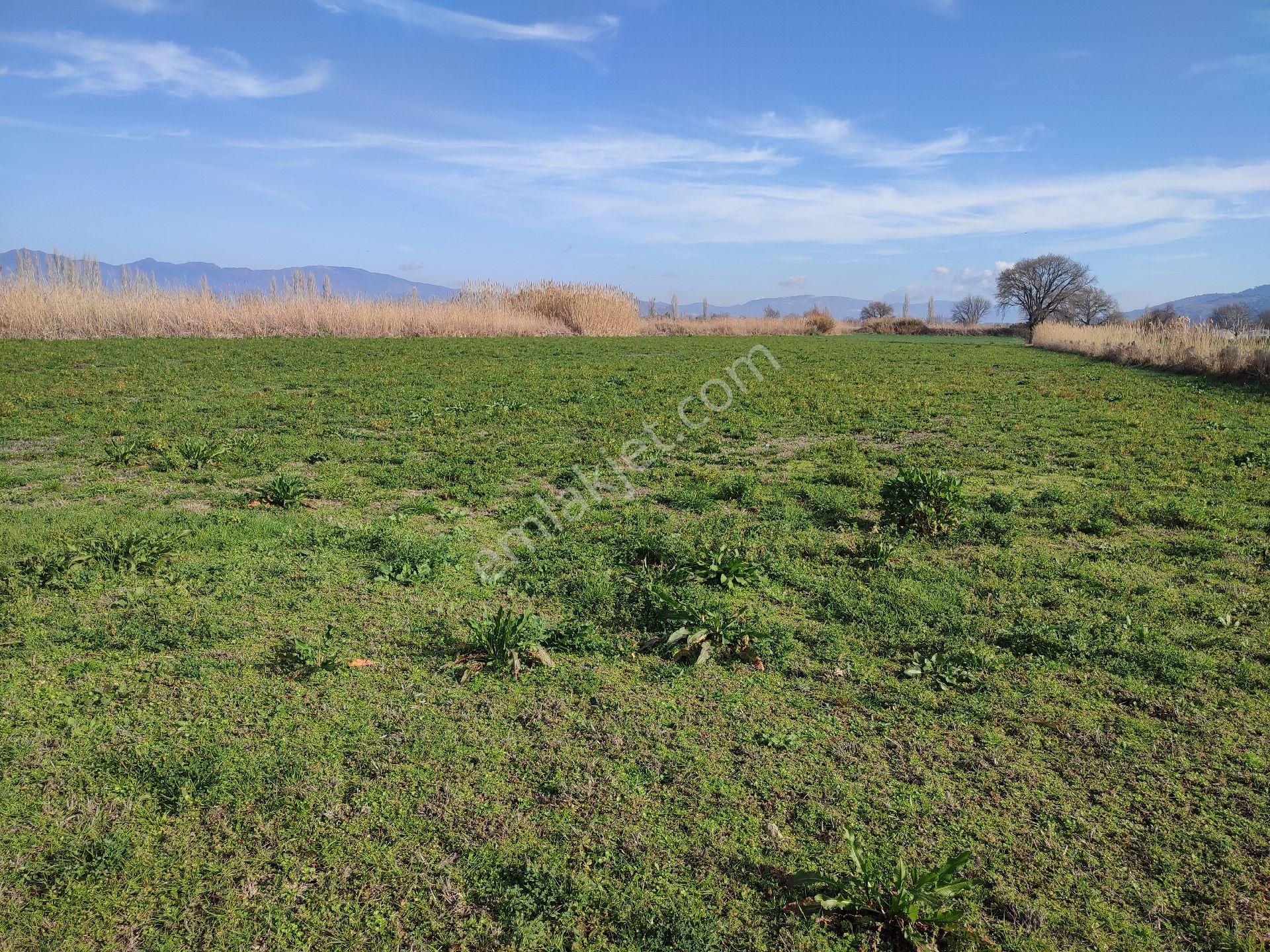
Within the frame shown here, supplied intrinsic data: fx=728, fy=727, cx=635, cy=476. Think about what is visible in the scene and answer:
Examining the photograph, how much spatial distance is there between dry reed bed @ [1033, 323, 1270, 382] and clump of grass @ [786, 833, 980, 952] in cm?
1840

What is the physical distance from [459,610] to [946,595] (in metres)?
2.95

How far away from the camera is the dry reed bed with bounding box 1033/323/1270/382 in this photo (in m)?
16.1

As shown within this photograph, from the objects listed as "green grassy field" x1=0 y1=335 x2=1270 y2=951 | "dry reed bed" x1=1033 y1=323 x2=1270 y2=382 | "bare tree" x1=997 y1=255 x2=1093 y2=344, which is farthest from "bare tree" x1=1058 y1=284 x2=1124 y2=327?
"green grassy field" x1=0 y1=335 x2=1270 y2=951

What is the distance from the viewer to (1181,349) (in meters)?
18.9

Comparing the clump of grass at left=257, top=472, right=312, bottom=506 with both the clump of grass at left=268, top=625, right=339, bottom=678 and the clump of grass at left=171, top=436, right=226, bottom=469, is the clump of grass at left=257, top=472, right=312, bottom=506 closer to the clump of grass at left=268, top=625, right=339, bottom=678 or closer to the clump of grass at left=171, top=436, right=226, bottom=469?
the clump of grass at left=171, top=436, right=226, bottom=469

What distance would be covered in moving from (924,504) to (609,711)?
3.31 m

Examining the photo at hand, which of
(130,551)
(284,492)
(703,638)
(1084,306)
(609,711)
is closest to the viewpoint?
(609,711)

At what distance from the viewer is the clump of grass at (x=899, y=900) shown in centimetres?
213

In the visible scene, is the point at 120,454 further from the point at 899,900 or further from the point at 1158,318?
the point at 1158,318

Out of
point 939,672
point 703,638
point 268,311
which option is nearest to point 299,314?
point 268,311

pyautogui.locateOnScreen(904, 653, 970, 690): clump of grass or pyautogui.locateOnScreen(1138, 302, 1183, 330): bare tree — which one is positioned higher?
pyautogui.locateOnScreen(1138, 302, 1183, 330): bare tree

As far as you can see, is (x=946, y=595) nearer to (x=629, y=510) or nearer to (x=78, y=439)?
(x=629, y=510)

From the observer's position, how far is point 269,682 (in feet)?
11.4

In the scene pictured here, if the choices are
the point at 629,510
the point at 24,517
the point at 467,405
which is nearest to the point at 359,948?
the point at 629,510
